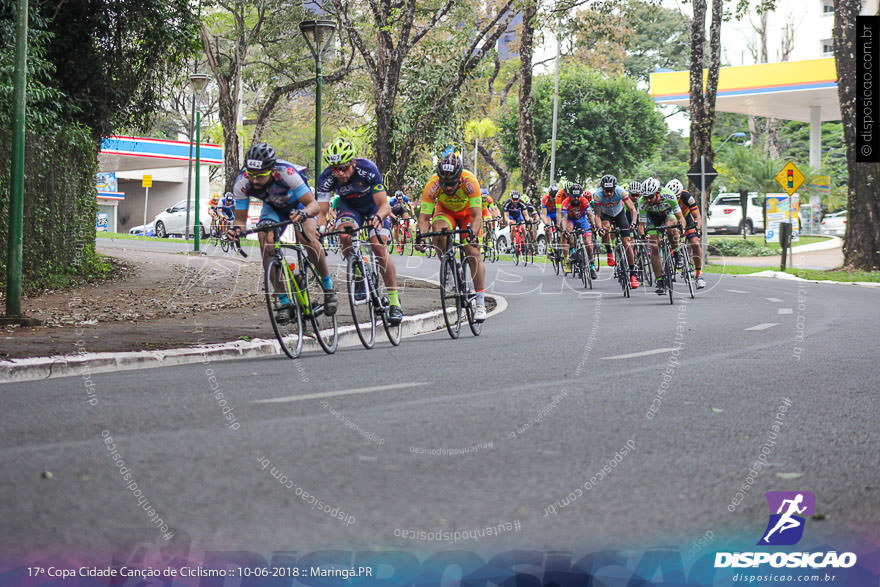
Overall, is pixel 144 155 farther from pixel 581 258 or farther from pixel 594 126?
pixel 581 258

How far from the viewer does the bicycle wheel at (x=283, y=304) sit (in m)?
10.1

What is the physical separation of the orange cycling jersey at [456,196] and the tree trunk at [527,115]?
26616mm

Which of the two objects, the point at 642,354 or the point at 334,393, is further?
the point at 642,354

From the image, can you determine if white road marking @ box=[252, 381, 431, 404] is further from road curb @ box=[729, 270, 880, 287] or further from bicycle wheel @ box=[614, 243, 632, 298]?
road curb @ box=[729, 270, 880, 287]

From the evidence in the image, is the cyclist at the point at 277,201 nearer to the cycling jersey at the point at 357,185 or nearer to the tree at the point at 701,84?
the cycling jersey at the point at 357,185

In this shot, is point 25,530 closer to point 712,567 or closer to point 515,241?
point 712,567

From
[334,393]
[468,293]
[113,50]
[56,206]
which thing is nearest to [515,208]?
[113,50]

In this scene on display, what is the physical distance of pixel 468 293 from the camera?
41.0 ft

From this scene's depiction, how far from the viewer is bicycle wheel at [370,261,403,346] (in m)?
11.5

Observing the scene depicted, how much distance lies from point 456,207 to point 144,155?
4278cm

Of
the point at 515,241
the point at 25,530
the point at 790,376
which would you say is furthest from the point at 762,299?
the point at 25,530

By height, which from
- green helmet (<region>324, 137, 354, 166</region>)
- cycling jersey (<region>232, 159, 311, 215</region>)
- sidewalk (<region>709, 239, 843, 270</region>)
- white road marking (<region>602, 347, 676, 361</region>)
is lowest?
white road marking (<region>602, 347, 676, 361</region>)

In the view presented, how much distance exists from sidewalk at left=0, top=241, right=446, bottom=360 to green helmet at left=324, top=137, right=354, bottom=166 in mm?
1244

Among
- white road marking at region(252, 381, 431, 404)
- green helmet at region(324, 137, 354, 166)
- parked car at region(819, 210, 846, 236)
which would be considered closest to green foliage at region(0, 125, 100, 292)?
green helmet at region(324, 137, 354, 166)
